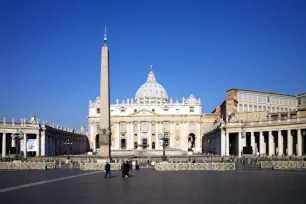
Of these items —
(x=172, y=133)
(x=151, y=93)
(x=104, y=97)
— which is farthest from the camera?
(x=151, y=93)

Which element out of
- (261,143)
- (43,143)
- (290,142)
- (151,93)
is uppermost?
(151,93)

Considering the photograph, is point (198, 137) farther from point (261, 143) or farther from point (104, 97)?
point (104, 97)

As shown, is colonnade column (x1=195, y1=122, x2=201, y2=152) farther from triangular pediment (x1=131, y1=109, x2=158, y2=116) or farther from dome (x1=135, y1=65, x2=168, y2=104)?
dome (x1=135, y1=65, x2=168, y2=104)

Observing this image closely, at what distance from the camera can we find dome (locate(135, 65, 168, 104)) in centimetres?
13788

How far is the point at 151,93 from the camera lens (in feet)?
459

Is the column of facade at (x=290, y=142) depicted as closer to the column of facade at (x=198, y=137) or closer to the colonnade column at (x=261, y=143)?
A: the colonnade column at (x=261, y=143)

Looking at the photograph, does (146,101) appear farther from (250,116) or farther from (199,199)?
(199,199)

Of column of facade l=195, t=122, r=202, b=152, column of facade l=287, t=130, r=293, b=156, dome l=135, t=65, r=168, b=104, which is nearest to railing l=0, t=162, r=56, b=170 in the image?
column of facade l=287, t=130, r=293, b=156

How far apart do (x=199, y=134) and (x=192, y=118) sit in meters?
5.07

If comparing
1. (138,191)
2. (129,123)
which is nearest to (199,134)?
(129,123)

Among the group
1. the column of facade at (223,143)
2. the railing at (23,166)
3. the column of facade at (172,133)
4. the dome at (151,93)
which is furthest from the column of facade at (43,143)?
the dome at (151,93)

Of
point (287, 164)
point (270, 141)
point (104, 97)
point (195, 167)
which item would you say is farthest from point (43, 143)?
point (287, 164)

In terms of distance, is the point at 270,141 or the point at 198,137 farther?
the point at 198,137

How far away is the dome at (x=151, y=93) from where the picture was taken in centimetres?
13788
